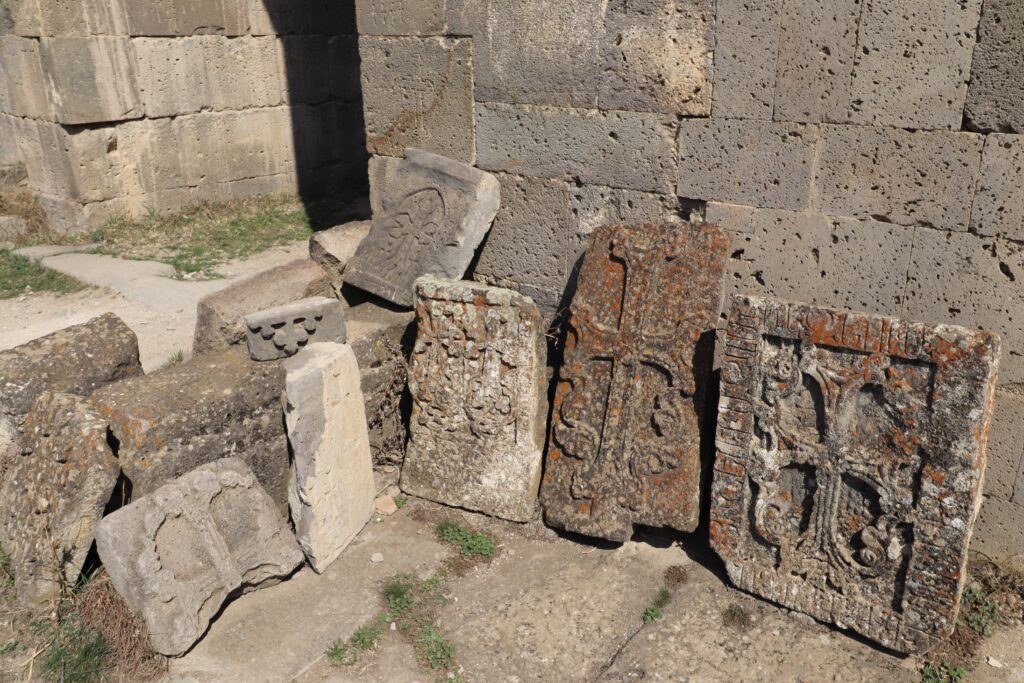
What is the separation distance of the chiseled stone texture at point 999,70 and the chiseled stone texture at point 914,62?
39 millimetres

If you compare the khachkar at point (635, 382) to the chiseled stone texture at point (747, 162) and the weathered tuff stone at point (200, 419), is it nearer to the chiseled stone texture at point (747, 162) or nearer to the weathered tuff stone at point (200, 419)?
the chiseled stone texture at point (747, 162)

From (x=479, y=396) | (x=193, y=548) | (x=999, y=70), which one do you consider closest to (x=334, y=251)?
(x=479, y=396)

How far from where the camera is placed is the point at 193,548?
3.38m

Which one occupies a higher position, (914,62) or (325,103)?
(914,62)

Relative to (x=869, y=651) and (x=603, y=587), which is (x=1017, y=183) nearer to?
(x=869, y=651)

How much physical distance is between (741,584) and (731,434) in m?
0.61

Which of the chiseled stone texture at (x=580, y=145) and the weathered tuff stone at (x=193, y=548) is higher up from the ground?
the chiseled stone texture at (x=580, y=145)

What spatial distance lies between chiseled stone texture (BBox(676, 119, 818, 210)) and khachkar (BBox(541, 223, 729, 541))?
1.33ft

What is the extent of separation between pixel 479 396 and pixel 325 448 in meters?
0.75

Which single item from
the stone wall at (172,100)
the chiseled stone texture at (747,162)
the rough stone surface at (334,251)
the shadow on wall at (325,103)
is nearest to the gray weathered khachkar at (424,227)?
the rough stone surface at (334,251)

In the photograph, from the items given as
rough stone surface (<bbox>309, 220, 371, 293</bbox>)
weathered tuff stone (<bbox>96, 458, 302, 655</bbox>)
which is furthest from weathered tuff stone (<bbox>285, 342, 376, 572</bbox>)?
rough stone surface (<bbox>309, 220, 371, 293</bbox>)

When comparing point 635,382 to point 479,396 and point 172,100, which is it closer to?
point 479,396

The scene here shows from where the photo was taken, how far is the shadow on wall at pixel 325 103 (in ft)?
29.2

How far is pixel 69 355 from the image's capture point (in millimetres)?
3939
